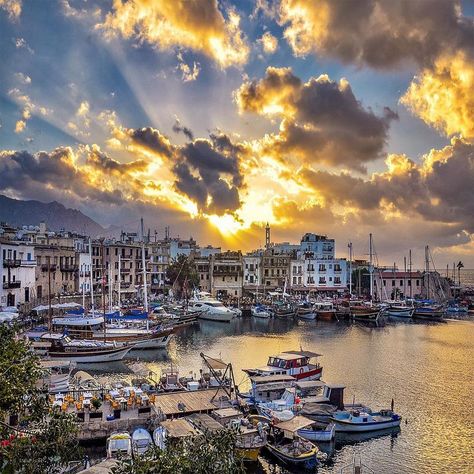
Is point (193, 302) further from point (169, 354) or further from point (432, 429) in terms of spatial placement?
point (432, 429)

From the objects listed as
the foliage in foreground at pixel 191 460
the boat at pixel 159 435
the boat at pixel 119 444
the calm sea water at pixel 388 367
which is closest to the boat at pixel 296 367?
the calm sea water at pixel 388 367

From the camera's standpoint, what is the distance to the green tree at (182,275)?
11369cm

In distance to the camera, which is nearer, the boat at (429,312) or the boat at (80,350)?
the boat at (80,350)

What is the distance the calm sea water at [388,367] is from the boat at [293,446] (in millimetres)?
782

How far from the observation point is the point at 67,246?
95062 mm

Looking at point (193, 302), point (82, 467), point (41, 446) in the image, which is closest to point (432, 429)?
point (82, 467)

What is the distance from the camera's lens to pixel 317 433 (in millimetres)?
31703

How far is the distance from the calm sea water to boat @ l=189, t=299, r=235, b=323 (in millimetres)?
3241

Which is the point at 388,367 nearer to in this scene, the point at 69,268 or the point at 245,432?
the point at 245,432

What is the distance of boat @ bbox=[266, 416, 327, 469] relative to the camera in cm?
2786

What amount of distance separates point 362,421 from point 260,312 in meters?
62.9

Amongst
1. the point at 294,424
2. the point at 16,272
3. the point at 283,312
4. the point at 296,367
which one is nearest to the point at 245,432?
the point at 294,424

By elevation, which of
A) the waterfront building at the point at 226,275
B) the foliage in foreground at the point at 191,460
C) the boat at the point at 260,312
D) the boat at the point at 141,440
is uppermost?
the waterfront building at the point at 226,275

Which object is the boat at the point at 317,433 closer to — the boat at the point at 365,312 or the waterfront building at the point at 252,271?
the boat at the point at 365,312
